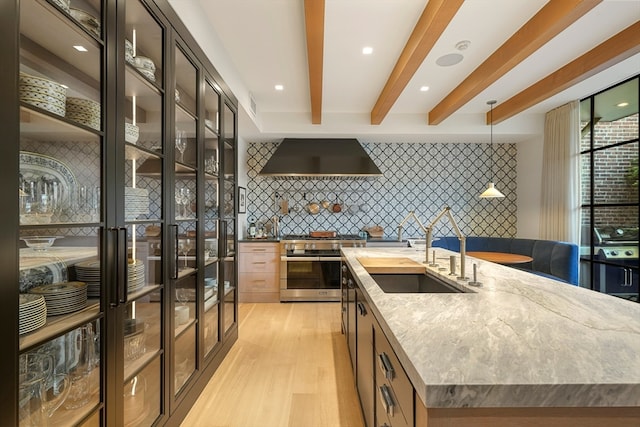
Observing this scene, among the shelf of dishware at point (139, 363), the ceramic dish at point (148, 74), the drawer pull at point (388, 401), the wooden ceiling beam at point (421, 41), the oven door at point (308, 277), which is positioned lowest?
the oven door at point (308, 277)

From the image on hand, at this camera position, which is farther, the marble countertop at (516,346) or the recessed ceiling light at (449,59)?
the recessed ceiling light at (449,59)

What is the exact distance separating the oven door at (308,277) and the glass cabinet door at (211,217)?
194 centimetres

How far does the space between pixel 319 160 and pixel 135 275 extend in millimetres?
3559

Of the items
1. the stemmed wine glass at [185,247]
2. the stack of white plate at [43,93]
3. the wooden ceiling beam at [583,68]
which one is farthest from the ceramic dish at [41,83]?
the wooden ceiling beam at [583,68]

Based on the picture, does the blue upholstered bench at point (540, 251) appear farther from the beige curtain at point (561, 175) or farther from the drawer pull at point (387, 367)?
the drawer pull at point (387, 367)

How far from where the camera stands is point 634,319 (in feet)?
3.59

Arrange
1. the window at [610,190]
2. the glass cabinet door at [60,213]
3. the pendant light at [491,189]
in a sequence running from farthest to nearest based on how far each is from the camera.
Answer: the pendant light at [491,189], the window at [610,190], the glass cabinet door at [60,213]

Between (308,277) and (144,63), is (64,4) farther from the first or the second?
(308,277)

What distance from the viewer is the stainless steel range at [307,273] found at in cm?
458

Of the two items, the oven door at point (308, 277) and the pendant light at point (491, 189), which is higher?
the pendant light at point (491, 189)

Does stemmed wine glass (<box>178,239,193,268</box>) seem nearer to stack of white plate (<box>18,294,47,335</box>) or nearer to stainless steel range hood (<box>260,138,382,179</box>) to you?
stack of white plate (<box>18,294,47,335</box>)

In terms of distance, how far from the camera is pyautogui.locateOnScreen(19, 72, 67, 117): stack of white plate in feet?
3.06

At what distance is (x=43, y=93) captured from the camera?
993 millimetres

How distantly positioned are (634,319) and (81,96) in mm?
2202
